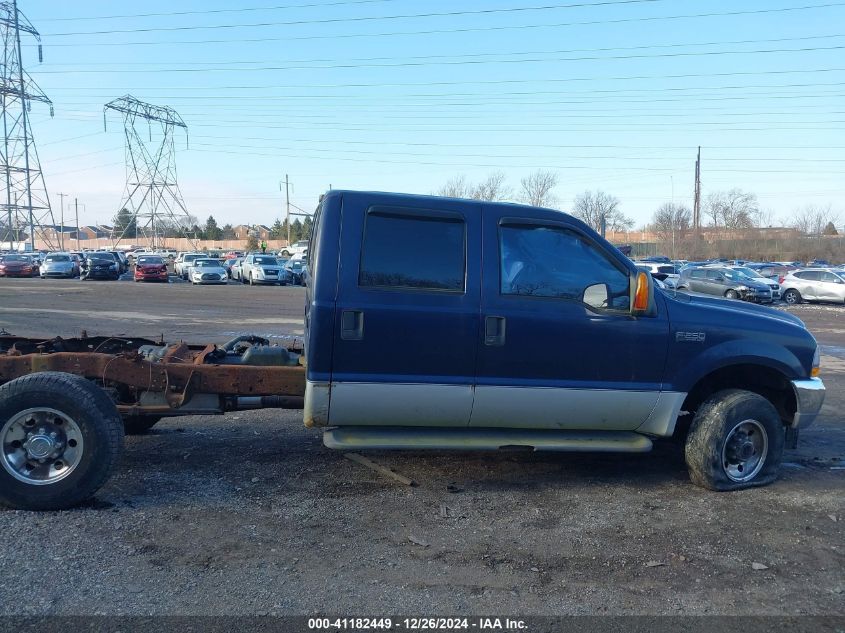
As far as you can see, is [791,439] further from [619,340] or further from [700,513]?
[619,340]

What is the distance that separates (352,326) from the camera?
16.0 ft

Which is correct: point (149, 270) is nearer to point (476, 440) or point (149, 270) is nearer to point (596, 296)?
point (476, 440)

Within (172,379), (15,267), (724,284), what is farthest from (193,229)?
(172,379)

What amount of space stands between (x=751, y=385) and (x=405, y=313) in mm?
3029

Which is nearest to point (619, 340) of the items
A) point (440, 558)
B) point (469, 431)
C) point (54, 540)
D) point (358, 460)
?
point (469, 431)

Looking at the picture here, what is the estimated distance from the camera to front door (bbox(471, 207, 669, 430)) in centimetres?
504

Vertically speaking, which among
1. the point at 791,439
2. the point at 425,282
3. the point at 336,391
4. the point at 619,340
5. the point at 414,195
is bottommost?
the point at 791,439

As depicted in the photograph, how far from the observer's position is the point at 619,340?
16.9ft

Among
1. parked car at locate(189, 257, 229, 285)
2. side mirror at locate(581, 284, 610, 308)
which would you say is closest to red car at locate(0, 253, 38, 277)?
parked car at locate(189, 257, 229, 285)

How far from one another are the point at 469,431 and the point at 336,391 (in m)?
1.03

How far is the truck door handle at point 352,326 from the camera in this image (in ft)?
16.0

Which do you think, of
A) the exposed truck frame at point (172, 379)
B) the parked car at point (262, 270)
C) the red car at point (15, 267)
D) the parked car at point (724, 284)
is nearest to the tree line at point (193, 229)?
the red car at point (15, 267)

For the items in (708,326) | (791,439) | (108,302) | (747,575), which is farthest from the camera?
(108,302)

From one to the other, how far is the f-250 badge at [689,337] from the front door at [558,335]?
100 mm
